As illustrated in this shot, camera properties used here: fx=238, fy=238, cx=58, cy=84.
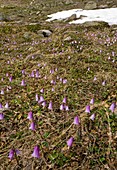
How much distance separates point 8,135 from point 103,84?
2.11m

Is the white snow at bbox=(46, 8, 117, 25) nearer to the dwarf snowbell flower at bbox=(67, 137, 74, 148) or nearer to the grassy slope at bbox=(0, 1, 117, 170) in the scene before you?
the grassy slope at bbox=(0, 1, 117, 170)

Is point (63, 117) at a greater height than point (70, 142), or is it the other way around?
point (70, 142)

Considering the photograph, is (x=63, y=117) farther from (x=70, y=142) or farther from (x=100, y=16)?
(x=100, y=16)

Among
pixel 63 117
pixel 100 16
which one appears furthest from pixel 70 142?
pixel 100 16

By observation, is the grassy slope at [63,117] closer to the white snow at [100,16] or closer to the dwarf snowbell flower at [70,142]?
the dwarf snowbell flower at [70,142]

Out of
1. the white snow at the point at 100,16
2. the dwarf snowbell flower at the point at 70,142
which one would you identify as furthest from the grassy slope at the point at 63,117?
the white snow at the point at 100,16

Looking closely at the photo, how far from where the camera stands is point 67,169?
8.80 feet

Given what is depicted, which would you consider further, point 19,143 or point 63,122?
point 63,122

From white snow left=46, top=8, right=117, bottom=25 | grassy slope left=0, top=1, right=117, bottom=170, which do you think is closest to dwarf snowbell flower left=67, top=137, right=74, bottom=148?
grassy slope left=0, top=1, right=117, bottom=170

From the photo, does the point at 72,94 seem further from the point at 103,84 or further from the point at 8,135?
the point at 8,135

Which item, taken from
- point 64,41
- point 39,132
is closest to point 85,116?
point 39,132

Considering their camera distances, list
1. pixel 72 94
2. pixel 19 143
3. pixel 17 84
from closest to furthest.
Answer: pixel 19 143 → pixel 72 94 → pixel 17 84

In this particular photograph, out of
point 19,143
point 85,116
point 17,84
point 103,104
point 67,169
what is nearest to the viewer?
point 67,169

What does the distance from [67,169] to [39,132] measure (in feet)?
2.52
